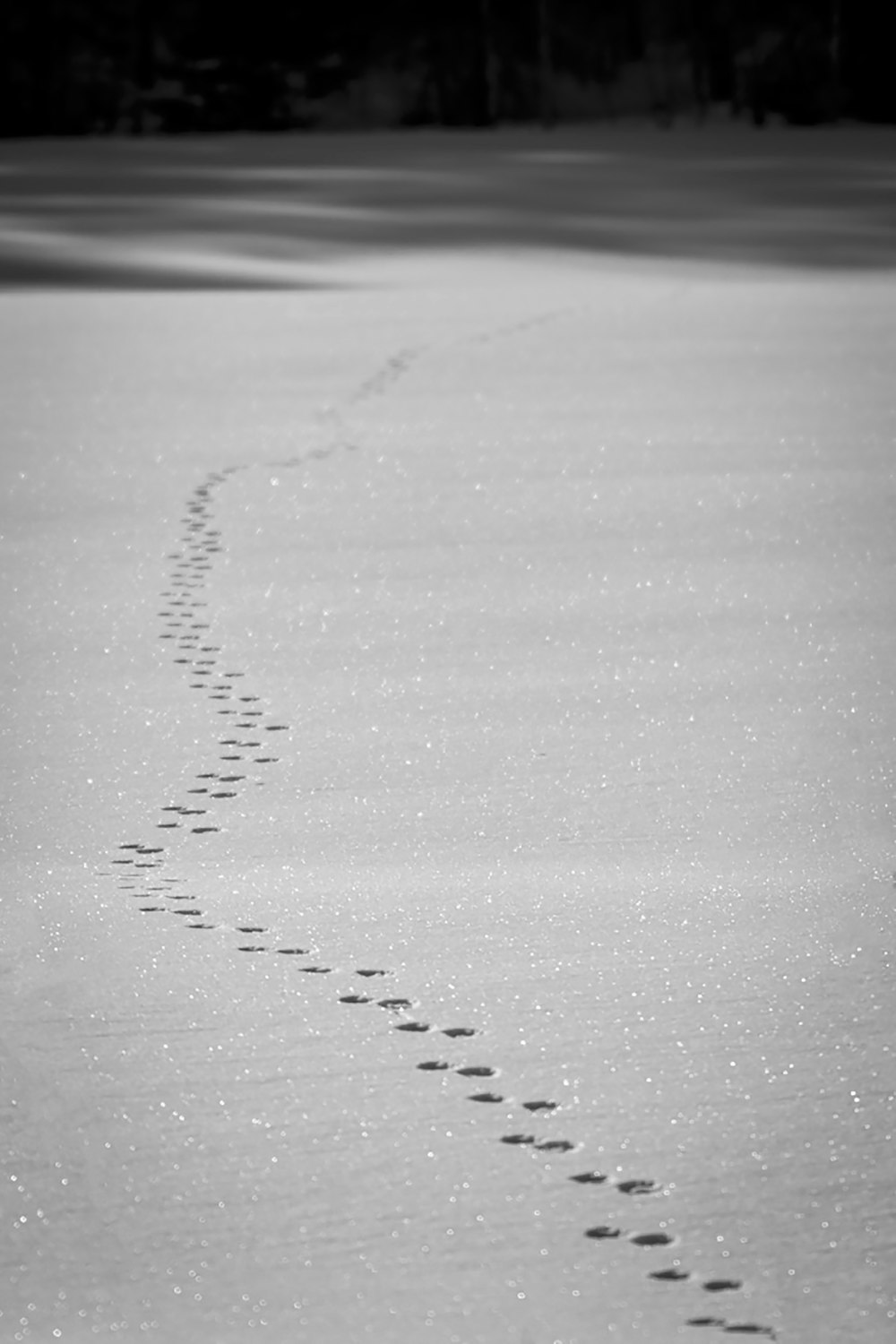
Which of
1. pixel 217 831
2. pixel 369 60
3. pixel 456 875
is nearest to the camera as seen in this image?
pixel 456 875

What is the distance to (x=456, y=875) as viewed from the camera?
2.11m

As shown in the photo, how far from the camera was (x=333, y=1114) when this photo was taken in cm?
161

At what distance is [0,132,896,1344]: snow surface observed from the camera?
1.44 m

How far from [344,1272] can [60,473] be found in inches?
112

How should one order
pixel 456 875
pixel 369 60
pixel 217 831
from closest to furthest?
pixel 456 875 → pixel 217 831 → pixel 369 60

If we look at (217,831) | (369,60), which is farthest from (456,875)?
(369,60)

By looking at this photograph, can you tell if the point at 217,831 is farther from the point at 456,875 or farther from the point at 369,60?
the point at 369,60

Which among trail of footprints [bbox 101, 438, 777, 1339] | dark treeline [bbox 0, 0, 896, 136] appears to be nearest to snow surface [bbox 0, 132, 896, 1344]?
trail of footprints [bbox 101, 438, 777, 1339]

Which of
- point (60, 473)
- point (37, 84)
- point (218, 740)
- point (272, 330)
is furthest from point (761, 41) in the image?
point (218, 740)

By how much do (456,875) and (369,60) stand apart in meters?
13.9

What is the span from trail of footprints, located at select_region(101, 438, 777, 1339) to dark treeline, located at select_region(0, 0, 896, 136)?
12.0 metres

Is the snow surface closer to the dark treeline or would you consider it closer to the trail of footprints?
the trail of footprints

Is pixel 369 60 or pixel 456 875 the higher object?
pixel 369 60

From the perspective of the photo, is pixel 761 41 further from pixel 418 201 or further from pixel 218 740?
pixel 218 740
